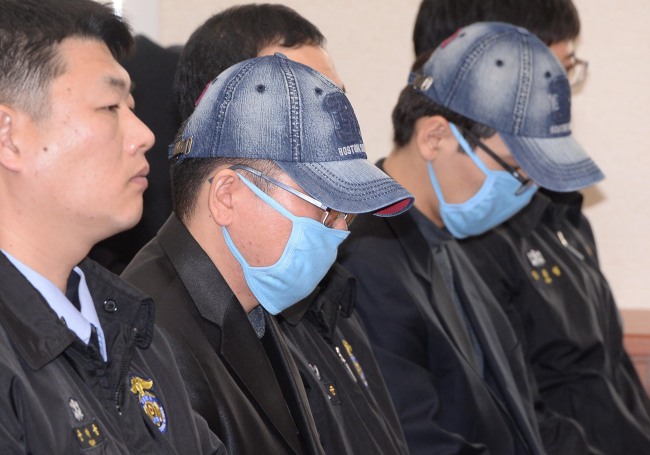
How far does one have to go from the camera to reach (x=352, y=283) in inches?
89.4

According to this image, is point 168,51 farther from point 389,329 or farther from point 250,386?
point 250,386

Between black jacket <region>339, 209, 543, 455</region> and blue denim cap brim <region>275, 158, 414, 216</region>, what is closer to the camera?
blue denim cap brim <region>275, 158, 414, 216</region>

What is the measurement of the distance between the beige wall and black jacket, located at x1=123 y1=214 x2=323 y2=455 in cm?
196

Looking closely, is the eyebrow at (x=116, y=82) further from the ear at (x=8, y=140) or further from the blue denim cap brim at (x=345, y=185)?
the blue denim cap brim at (x=345, y=185)

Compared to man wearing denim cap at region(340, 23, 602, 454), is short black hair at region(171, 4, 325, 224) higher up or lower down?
higher up

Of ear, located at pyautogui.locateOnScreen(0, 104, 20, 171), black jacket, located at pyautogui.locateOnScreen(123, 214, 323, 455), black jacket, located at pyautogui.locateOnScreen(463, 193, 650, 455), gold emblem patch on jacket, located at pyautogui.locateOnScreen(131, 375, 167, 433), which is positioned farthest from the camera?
black jacket, located at pyautogui.locateOnScreen(463, 193, 650, 455)

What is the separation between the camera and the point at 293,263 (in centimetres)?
190

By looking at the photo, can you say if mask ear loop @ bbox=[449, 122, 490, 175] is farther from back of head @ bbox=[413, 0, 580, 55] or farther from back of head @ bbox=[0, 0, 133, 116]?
back of head @ bbox=[0, 0, 133, 116]

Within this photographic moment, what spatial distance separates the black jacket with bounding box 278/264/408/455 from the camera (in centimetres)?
205

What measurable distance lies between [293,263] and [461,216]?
0.88m

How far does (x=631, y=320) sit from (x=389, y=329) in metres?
1.85

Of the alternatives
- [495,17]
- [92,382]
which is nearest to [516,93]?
[495,17]

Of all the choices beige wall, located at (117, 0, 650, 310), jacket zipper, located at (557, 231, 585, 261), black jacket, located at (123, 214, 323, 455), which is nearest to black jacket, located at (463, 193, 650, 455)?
jacket zipper, located at (557, 231, 585, 261)

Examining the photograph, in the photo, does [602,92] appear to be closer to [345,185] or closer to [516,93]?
[516,93]
